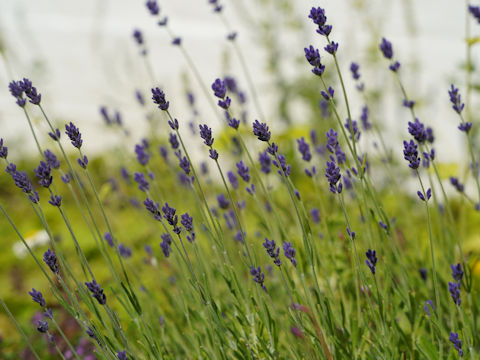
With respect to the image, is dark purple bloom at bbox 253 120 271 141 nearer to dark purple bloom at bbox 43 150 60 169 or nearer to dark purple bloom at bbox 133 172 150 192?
dark purple bloom at bbox 133 172 150 192

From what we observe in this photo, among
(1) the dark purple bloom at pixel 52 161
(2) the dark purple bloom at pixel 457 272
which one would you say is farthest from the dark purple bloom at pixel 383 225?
(1) the dark purple bloom at pixel 52 161

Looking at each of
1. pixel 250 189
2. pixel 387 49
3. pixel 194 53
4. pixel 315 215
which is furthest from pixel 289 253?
pixel 194 53

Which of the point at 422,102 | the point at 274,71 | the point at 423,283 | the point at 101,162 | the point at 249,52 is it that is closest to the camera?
the point at 423,283

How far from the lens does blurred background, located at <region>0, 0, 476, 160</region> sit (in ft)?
13.1

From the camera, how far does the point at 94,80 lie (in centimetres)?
695

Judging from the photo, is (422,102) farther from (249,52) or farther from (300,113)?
(249,52)

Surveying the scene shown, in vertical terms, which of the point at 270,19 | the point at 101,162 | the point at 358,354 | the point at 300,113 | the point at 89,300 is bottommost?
the point at 89,300

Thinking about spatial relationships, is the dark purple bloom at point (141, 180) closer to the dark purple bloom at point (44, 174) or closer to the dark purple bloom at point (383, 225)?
the dark purple bloom at point (44, 174)

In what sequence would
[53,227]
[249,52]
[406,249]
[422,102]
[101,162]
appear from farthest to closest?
[249,52], [101,162], [53,227], [422,102], [406,249]

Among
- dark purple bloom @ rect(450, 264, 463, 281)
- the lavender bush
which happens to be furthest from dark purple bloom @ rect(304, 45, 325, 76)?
dark purple bloom @ rect(450, 264, 463, 281)

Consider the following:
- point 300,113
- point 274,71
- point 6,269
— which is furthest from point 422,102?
point 6,269

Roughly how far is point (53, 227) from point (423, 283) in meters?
3.18

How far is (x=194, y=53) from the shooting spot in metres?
6.50

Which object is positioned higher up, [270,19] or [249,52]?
[249,52]
